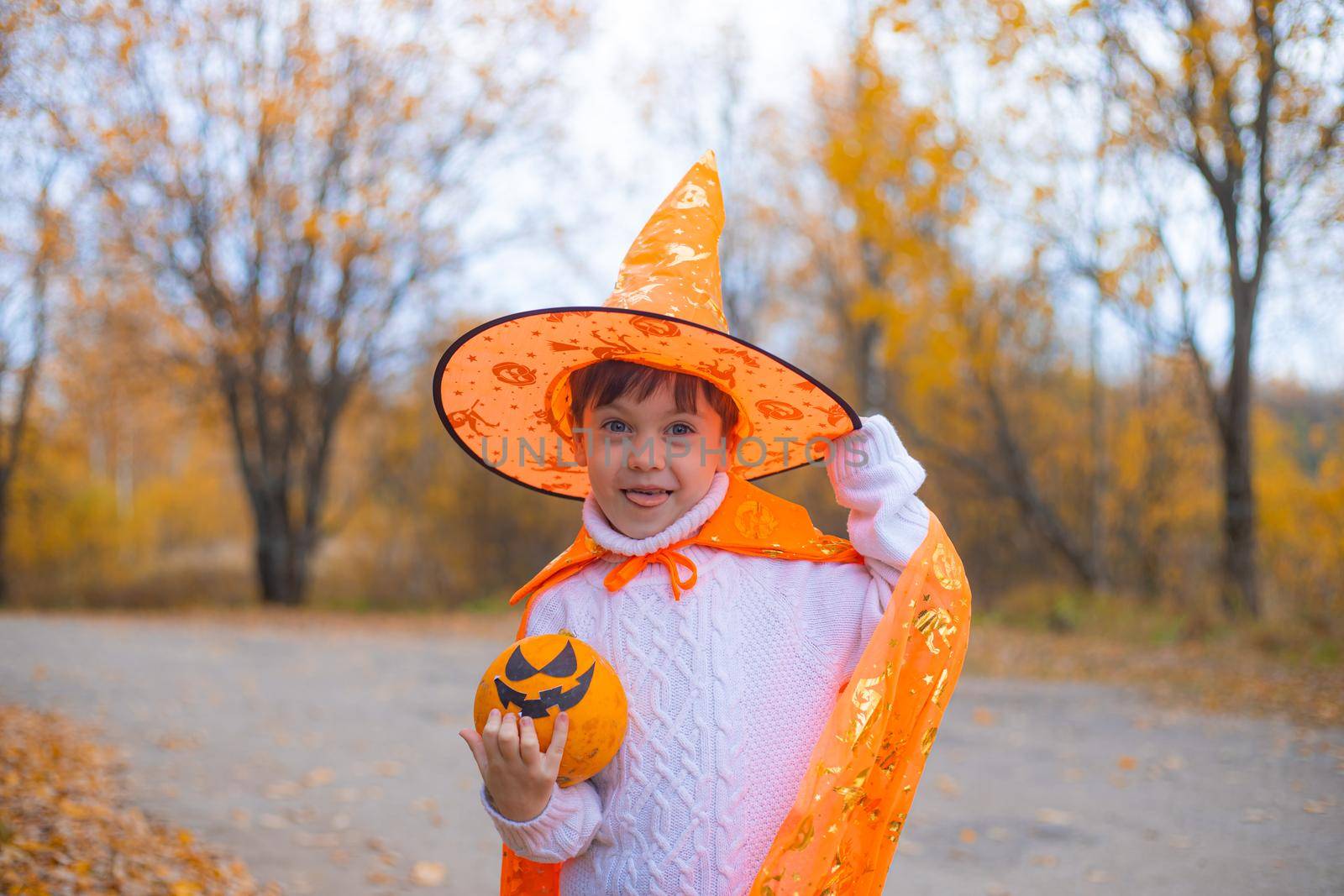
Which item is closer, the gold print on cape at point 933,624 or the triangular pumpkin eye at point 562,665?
the triangular pumpkin eye at point 562,665

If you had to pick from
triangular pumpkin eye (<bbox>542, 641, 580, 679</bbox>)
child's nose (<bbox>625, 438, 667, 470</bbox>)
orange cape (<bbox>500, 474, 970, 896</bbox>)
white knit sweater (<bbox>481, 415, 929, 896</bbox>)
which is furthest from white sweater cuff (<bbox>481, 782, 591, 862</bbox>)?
child's nose (<bbox>625, 438, 667, 470</bbox>)

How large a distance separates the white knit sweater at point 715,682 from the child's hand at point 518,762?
5 cm

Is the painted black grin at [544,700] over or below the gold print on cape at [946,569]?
below

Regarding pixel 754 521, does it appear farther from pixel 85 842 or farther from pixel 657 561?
pixel 85 842

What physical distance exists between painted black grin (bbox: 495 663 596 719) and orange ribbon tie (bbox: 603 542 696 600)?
297 mm

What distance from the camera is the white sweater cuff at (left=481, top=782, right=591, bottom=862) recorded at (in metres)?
1.80

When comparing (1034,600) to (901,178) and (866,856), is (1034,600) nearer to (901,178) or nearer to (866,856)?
(901,178)

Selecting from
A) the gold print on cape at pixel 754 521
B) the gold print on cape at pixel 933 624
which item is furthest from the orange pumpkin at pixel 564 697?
the gold print on cape at pixel 933 624

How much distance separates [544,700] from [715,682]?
1.15 ft

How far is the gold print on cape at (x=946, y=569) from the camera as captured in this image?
1935 mm

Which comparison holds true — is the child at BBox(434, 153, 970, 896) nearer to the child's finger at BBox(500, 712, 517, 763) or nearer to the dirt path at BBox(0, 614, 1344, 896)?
the child's finger at BBox(500, 712, 517, 763)

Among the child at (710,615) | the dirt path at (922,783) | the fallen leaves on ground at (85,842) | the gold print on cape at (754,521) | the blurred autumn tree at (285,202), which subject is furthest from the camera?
the blurred autumn tree at (285,202)

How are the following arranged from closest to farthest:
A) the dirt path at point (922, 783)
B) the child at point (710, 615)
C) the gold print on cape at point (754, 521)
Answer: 1. the child at point (710, 615)
2. the gold print on cape at point (754, 521)
3. the dirt path at point (922, 783)

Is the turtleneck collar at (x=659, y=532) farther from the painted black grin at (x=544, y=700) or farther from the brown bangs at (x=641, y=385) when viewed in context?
the painted black grin at (x=544, y=700)
